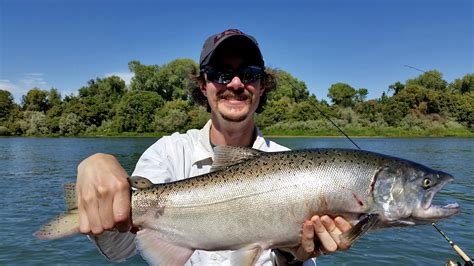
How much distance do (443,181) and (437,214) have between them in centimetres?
32

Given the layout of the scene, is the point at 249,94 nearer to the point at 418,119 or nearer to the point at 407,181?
the point at 407,181

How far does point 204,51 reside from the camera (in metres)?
4.19

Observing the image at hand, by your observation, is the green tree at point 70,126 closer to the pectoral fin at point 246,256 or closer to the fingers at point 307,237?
the pectoral fin at point 246,256

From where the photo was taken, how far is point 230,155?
3357 millimetres

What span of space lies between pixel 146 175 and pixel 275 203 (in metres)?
1.17

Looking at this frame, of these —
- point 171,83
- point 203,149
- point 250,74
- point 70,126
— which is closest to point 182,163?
point 203,149

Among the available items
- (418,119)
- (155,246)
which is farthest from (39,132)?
(155,246)

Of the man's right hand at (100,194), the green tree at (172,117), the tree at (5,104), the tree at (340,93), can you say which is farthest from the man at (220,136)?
the tree at (340,93)

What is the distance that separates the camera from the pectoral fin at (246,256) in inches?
121

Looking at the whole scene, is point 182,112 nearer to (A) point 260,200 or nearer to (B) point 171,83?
(B) point 171,83

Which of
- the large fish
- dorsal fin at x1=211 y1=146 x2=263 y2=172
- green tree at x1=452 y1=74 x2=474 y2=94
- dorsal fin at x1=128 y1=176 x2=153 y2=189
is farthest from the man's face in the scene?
green tree at x1=452 y1=74 x2=474 y2=94

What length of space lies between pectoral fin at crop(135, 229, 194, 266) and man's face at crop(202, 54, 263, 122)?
4.25 feet

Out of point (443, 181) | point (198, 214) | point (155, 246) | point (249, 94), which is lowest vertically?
point (155, 246)

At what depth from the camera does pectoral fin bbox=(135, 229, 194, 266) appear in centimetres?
318
